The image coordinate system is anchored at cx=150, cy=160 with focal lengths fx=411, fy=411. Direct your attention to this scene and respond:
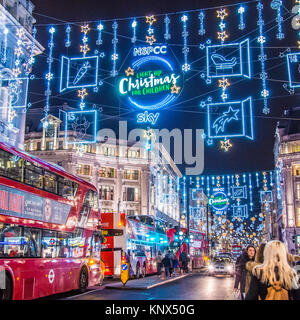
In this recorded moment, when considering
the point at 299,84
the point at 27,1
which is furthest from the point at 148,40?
the point at 27,1

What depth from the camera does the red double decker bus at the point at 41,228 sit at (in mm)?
11273

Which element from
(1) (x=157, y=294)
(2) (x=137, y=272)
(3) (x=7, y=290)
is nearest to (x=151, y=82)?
(1) (x=157, y=294)

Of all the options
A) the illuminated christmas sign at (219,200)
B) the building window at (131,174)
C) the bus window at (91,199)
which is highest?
the building window at (131,174)

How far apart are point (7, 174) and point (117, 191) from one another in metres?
49.8

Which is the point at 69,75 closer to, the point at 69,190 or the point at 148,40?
the point at 148,40

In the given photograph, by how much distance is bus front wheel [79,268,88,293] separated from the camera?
54.6 ft

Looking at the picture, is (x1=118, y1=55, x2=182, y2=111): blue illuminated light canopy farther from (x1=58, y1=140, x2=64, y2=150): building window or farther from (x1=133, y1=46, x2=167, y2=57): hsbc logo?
(x1=58, y1=140, x2=64, y2=150): building window

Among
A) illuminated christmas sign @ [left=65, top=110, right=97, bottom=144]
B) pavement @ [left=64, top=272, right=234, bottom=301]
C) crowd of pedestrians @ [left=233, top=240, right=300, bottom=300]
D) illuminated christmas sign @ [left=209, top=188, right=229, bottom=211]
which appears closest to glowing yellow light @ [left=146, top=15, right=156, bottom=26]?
illuminated christmas sign @ [left=65, top=110, right=97, bottom=144]

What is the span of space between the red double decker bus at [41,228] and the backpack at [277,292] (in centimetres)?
797

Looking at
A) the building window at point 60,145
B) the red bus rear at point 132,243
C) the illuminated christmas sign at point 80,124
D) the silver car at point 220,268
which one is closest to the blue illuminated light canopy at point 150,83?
the illuminated christmas sign at point 80,124

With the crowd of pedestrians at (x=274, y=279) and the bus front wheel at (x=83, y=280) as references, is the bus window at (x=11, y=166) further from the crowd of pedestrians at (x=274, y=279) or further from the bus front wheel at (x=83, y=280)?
the crowd of pedestrians at (x=274, y=279)

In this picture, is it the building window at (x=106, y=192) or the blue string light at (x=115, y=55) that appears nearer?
the blue string light at (x=115, y=55)

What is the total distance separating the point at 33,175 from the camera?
42.1 feet

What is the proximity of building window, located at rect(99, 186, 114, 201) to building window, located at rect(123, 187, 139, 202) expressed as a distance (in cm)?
201
